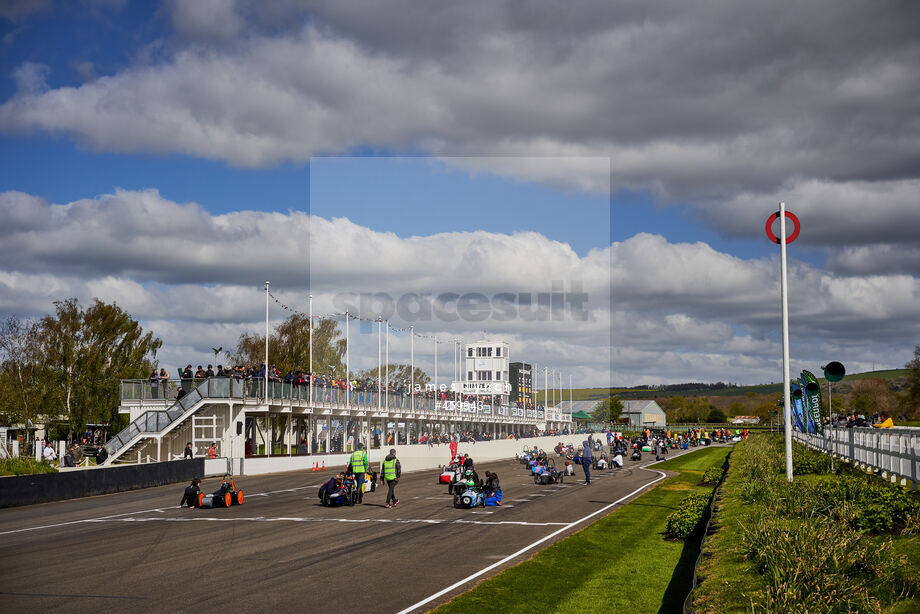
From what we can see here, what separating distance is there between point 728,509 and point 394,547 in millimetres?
6906

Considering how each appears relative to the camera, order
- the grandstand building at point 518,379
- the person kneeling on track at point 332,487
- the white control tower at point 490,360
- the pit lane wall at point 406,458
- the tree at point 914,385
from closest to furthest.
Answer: the person kneeling on track at point 332,487 → the pit lane wall at point 406,458 → the tree at point 914,385 → the white control tower at point 490,360 → the grandstand building at point 518,379

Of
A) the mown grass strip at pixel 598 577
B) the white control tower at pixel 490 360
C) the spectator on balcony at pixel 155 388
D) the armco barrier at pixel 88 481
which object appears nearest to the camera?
the mown grass strip at pixel 598 577

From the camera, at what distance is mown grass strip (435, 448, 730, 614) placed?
487 inches

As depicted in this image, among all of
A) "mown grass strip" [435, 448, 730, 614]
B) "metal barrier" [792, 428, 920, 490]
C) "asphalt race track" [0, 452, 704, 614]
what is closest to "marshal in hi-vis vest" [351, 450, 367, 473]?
"asphalt race track" [0, 452, 704, 614]

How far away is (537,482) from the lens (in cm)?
3872

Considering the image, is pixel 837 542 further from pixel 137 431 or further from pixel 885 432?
pixel 137 431

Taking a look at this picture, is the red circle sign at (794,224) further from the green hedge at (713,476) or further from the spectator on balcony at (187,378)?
the spectator on balcony at (187,378)

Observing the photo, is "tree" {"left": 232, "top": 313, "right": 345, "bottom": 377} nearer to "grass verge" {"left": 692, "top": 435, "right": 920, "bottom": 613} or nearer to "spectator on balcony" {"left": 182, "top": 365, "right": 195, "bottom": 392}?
"spectator on balcony" {"left": 182, "top": 365, "right": 195, "bottom": 392}

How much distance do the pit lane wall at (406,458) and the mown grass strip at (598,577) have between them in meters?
27.7

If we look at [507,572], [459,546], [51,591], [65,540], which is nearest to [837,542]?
[507,572]

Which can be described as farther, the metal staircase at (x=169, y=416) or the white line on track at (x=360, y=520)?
the metal staircase at (x=169, y=416)

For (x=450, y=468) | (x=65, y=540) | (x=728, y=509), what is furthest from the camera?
(x=450, y=468)

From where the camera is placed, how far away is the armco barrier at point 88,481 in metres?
29.4

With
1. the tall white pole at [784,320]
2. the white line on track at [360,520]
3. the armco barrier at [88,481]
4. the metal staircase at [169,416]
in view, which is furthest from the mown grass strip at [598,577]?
the metal staircase at [169,416]
